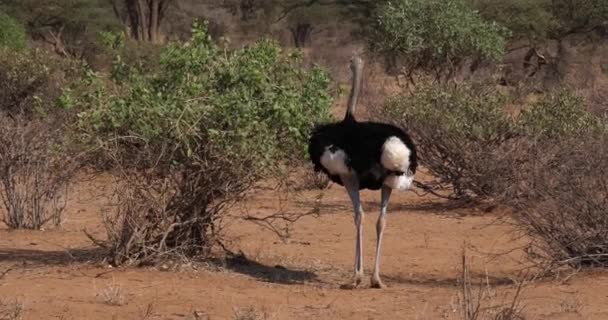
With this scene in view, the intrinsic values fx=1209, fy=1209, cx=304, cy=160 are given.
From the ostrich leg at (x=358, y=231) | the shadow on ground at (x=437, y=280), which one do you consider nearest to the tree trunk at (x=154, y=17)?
the shadow on ground at (x=437, y=280)

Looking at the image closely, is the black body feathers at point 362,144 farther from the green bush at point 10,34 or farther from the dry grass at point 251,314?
the green bush at point 10,34

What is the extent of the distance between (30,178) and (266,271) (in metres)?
2.89

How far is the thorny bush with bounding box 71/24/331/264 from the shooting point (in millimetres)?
8102

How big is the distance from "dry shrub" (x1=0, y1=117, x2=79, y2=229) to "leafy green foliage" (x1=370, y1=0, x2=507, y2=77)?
32.9ft

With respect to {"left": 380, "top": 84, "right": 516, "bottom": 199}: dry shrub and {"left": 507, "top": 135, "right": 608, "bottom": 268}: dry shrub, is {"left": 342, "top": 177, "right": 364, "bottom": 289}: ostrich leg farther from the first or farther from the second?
{"left": 380, "top": 84, "right": 516, "bottom": 199}: dry shrub

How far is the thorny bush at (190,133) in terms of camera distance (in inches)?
319

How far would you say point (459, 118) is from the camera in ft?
40.4

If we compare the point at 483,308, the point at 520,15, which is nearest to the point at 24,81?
the point at 483,308

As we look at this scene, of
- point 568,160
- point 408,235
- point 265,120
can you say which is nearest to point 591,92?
point 408,235

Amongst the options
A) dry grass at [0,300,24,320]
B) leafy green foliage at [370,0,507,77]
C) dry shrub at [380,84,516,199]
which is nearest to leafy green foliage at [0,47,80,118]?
leafy green foliage at [370,0,507,77]

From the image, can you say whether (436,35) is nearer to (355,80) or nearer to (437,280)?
(355,80)

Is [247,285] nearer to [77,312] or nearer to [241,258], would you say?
[241,258]

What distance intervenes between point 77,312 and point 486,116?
259 inches

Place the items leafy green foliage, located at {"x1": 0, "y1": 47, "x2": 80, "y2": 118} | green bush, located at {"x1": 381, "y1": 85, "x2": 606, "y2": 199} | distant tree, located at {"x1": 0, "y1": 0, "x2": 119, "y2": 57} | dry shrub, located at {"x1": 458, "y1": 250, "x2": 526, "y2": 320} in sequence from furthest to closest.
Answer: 1. distant tree, located at {"x1": 0, "y1": 0, "x2": 119, "y2": 57}
2. leafy green foliage, located at {"x1": 0, "y1": 47, "x2": 80, "y2": 118}
3. green bush, located at {"x1": 381, "y1": 85, "x2": 606, "y2": 199}
4. dry shrub, located at {"x1": 458, "y1": 250, "x2": 526, "y2": 320}
